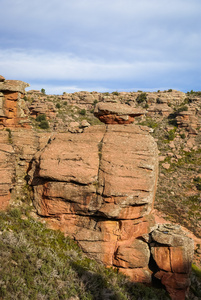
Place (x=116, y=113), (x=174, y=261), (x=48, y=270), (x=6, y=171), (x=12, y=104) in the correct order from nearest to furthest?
(x=48, y=270), (x=174, y=261), (x=6, y=171), (x=116, y=113), (x=12, y=104)

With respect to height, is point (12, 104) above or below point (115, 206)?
above

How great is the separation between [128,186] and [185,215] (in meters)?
21.8

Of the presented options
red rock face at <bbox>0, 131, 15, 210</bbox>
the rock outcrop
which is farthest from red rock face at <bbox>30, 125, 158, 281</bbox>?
red rock face at <bbox>0, 131, 15, 210</bbox>

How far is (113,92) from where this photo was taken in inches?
3105

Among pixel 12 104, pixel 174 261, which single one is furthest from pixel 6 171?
pixel 174 261

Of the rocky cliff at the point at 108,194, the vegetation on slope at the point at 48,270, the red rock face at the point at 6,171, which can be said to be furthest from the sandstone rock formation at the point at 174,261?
the red rock face at the point at 6,171

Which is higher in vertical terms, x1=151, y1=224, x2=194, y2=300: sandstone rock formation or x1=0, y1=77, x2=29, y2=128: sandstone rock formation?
→ x1=0, y1=77, x2=29, y2=128: sandstone rock formation

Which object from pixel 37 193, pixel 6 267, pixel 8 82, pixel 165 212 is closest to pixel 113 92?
pixel 165 212

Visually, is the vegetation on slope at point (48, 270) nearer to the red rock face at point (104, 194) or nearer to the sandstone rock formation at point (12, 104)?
the red rock face at point (104, 194)

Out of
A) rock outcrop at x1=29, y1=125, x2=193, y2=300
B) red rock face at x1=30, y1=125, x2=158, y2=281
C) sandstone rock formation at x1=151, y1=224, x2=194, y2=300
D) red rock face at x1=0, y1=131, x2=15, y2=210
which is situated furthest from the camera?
red rock face at x1=0, y1=131, x2=15, y2=210

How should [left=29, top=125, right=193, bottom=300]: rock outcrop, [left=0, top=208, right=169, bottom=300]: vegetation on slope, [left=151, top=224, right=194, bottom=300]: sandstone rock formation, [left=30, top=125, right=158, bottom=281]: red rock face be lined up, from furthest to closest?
[left=30, top=125, right=158, bottom=281]: red rock face, [left=29, top=125, right=193, bottom=300]: rock outcrop, [left=151, top=224, right=194, bottom=300]: sandstone rock formation, [left=0, top=208, right=169, bottom=300]: vegetation on slope

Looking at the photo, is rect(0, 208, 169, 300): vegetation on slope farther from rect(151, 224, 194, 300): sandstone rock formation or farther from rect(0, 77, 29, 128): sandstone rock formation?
rect(0, 77, 29, 128): sandstone rock formation

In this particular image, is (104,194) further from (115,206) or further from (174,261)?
(174,261)

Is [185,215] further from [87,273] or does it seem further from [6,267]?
[6,267]
